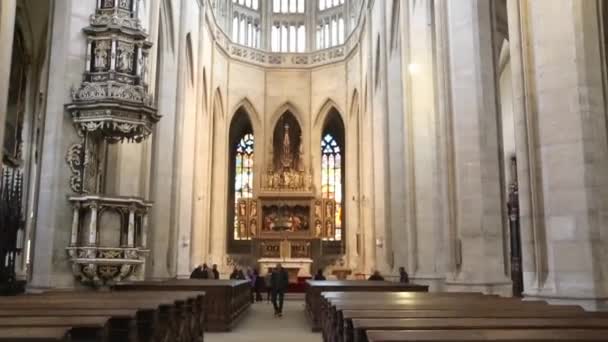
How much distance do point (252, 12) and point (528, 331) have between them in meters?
34.6

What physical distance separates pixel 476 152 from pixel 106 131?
7.85m

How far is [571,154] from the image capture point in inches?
326

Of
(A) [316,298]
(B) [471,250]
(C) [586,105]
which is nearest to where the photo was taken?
(C) [586,105]

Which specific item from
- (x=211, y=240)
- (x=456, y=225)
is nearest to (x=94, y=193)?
(x=456, y=225)

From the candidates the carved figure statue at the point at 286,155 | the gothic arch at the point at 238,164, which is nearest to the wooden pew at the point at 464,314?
the carved figure statue at the point at 286,155

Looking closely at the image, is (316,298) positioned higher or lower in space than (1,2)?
lower

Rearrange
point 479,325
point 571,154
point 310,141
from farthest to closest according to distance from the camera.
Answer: point 310,141 < point 571,154 < point 479,325

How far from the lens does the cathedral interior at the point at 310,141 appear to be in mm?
8594

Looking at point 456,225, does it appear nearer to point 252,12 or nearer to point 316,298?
point 316,298

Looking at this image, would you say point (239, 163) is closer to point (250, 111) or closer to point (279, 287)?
point (250, 111)

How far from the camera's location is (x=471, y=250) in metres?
12.3

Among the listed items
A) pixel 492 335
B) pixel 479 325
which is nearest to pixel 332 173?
pixel 479 325

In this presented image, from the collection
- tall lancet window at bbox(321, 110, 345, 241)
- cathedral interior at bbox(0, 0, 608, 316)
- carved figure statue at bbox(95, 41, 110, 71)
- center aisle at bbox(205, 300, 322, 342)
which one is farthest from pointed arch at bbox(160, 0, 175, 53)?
tall lancet window at bbox(321, 110, 345, 241)

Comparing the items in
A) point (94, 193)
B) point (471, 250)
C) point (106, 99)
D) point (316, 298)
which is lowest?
point (316, 298)
